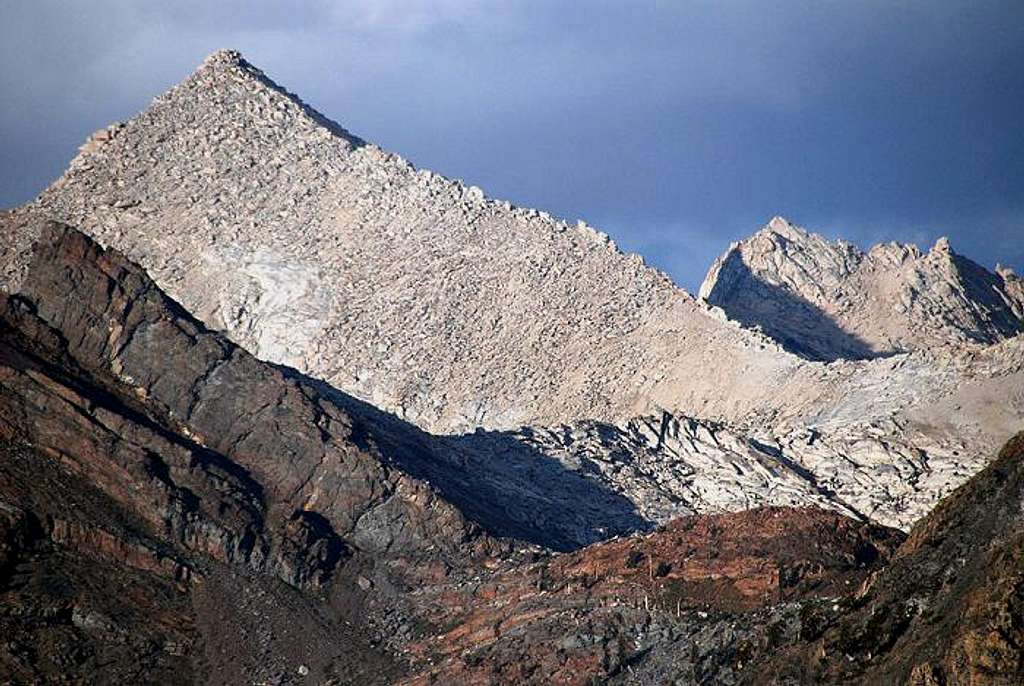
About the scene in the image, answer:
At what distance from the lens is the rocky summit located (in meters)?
63.5

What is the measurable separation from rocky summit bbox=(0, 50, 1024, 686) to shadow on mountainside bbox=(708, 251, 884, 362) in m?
0.50

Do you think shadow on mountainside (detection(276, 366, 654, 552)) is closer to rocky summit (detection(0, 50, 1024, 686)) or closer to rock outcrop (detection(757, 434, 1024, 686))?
rocky summit (detection(0, 50, 1024, 686))

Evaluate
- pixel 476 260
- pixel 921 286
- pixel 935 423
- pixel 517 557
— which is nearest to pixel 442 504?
pixel 517 557

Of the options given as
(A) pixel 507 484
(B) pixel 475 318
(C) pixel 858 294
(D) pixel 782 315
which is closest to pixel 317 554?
(A) pixel 507 484

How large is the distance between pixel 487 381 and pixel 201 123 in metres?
34.8

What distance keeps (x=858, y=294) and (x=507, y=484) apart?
71.8 metres

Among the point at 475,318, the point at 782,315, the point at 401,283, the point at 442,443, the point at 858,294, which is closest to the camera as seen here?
the point at 442,443

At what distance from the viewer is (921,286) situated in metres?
161

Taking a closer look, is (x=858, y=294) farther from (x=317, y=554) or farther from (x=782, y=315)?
(x=317, y=554)

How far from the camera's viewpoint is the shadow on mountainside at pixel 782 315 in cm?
14812

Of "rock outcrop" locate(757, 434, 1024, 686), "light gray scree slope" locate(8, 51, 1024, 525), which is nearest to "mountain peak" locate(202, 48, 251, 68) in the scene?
"light gray scree slope" locate(8, 51, 1024, 525)

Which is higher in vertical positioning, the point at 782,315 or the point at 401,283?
the point at 782,315

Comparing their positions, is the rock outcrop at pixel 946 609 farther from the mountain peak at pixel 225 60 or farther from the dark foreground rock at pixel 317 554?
the mountain peak at pixel 225 60

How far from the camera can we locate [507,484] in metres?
99.2
